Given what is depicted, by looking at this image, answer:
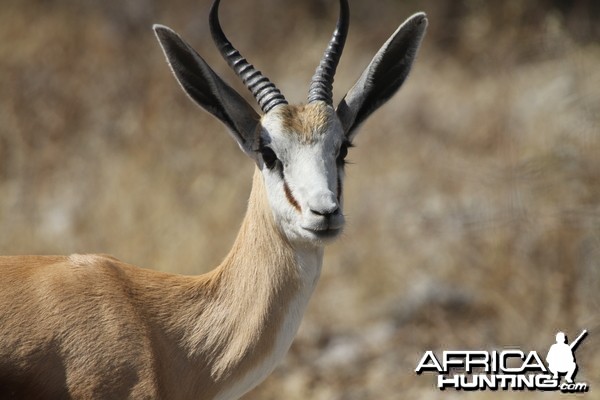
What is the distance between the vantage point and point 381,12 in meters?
17.7

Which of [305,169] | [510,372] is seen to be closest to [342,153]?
[305,169]

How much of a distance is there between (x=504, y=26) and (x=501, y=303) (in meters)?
7.13

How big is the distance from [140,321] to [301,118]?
4.18 ft

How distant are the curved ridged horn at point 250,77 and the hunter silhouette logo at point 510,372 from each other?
292cm

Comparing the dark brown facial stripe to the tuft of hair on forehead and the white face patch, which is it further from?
the tuft of hair on forehead

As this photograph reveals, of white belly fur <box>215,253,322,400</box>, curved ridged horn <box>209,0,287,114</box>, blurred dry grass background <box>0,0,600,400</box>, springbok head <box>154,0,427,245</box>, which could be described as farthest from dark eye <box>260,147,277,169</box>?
blurred dry grass background <box>0,0,600,400</box>

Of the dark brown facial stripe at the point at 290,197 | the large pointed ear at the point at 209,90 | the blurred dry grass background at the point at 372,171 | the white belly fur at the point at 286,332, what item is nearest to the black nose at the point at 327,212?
the dark brown facial stripe at the point at 290,197

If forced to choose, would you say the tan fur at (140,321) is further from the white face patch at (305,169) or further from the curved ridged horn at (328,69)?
the curved ridged horn at (328,69)

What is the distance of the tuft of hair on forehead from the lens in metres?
5.18

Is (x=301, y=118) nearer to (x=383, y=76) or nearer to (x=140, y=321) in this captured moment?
(x=383, y=76)

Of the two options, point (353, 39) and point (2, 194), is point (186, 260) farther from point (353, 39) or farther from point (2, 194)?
Answer: point (353, 39)

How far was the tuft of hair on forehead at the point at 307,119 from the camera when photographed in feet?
17.0

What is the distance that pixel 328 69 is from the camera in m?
5.52

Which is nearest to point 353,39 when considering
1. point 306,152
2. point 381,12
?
point 381,12
